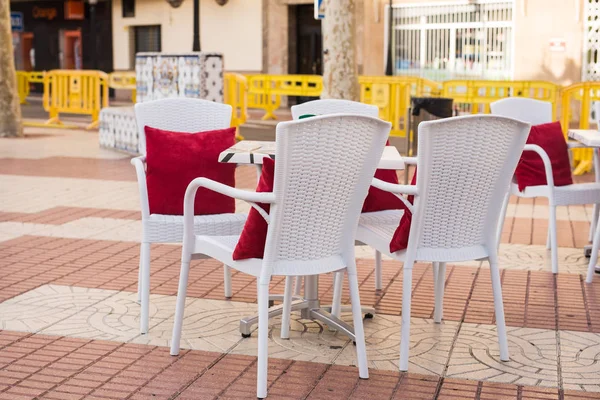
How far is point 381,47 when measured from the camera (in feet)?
79.5

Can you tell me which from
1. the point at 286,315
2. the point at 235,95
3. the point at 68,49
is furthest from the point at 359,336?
the point at 68,49

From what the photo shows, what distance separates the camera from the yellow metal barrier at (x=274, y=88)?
20.1m

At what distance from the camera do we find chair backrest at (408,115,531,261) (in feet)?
13.3

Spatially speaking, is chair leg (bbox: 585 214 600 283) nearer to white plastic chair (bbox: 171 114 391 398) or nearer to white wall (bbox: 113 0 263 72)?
white plastic chair (bbox: 171 114 391 398)

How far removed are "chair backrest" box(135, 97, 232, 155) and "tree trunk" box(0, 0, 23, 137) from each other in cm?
1101

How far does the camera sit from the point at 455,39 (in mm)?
23312

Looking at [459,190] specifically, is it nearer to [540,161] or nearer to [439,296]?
[439,296]

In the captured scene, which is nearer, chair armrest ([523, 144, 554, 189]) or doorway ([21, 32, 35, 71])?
chair armrest ([523, 144, 554, 189])

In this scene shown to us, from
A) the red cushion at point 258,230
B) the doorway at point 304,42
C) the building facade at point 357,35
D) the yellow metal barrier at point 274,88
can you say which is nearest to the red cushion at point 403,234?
the red cushion at point 258,230

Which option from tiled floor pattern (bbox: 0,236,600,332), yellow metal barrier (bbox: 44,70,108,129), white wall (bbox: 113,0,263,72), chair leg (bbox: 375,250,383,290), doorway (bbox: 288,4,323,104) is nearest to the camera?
tiled floor pattern (bbox: 0,236,600,332)

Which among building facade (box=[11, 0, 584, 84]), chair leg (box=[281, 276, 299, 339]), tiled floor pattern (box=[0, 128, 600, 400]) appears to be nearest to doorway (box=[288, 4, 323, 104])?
building facade (box=[11, 0, 584, 84])

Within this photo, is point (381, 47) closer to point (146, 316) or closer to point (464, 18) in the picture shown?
point (464, 18)

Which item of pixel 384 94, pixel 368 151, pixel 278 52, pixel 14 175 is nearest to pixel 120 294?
pixel 368 151

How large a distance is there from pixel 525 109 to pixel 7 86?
1112 centimetres
